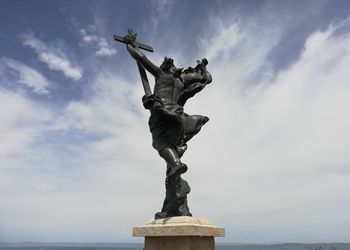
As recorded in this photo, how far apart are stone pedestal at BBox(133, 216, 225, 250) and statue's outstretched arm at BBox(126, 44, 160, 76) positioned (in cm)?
328

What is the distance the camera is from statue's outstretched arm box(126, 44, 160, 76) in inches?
334

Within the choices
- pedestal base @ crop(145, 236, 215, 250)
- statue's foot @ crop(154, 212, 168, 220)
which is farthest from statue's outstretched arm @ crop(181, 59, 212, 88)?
pedestal base @ crop(145, 236, 215, 250)

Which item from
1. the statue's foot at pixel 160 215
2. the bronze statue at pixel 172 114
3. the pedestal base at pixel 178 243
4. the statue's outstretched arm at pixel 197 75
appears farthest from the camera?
the statue's outstretched arm at pixel 197 75

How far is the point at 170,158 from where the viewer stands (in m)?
7.49

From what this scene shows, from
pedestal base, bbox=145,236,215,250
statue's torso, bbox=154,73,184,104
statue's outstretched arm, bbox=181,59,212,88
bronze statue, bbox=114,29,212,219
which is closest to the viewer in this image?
pedestal base, bbox=145,236,215,250

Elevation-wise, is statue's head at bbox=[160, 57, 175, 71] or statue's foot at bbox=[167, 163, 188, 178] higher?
statue's head at bbox=[160, 57, 175, 71]

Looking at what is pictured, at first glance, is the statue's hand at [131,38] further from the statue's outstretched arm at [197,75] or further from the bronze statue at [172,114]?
the statue's outstretched arm at [197,75]

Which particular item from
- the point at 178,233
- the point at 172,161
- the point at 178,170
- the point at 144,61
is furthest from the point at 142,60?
the point at 178,233

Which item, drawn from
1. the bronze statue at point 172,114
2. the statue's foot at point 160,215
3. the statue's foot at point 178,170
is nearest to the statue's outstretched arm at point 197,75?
the bronze statue at point 172,114

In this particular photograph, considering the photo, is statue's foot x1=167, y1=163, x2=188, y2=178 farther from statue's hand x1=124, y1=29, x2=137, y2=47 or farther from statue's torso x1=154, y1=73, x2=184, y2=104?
statue's hand x1=124, y1=29, x2=137, y2=47

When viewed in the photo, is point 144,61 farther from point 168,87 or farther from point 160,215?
point 160,215

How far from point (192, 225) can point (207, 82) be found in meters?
3.58

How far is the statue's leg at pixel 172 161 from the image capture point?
718 centimetres

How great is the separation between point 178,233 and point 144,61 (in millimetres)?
3856
